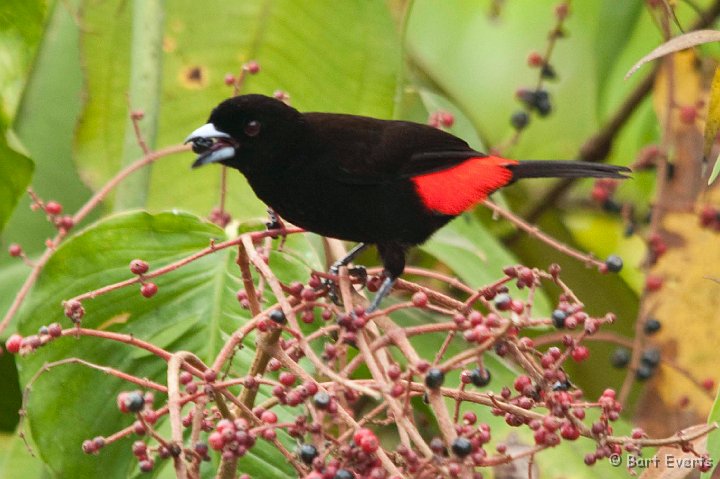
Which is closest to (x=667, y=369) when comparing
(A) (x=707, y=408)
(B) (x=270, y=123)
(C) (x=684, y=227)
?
(A) (x=707, y=408)

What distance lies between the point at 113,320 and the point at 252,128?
460 millimetres

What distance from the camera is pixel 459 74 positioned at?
4359 millimetres

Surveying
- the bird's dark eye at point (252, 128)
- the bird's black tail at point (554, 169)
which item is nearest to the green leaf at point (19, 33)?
the bird's dark eye at point (252, 128)

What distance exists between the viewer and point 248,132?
221cm

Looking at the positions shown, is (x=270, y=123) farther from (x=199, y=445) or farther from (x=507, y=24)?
(x=507, y=24)

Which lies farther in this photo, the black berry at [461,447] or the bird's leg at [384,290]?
the bird's leg at [384,290]

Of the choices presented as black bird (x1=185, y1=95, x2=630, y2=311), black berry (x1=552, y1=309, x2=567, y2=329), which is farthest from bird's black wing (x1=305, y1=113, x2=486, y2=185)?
black berry (x1=552, y1=309, x2=567, y2=329)

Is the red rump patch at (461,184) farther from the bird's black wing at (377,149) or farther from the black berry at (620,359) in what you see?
the black berry at (620,359)

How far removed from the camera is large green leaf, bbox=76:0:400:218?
8.91ft

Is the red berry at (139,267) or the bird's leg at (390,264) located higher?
the red berry at (139,267)

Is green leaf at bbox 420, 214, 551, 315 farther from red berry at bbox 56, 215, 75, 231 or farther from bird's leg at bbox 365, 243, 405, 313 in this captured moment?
red berry at bbox 56, 215, 75, 231

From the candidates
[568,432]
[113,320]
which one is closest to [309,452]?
[568,432]

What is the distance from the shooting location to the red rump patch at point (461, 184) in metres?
2.37

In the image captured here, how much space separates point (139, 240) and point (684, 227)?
1631mm
